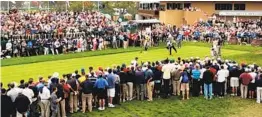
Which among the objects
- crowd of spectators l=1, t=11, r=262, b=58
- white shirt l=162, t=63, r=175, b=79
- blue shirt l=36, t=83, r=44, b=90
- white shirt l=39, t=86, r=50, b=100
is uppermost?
crowd of spectators l=1, t=11, r=262, b=58

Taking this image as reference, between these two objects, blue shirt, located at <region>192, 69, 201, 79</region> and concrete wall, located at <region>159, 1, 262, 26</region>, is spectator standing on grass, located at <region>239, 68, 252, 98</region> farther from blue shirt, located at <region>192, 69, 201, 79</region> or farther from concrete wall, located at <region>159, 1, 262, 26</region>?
concrete wall, located at <region>159, 1, 262, 26</region>

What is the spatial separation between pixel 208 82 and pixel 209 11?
1565 inches

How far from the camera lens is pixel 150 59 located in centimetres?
3222

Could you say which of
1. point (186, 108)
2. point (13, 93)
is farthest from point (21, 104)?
point (186, 108)

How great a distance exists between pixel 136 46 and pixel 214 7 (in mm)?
23766

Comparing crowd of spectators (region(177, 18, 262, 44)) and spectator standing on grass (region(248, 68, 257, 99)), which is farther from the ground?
crowd of spectators (region(177, 18, 262, 44))

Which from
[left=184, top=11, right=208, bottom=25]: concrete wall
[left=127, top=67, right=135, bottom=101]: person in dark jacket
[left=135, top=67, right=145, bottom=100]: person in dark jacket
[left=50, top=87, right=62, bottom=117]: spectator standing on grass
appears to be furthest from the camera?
[left=184, top=11, right=208, bottom=25]: concrete wall

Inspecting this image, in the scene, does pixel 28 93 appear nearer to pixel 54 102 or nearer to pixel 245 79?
pixel 54 102

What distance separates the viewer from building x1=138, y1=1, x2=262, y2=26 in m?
55.6

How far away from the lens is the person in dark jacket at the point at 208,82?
2194cm

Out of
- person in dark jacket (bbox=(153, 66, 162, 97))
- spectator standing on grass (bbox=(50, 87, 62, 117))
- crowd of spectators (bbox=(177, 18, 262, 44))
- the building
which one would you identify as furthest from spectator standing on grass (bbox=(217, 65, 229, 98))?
the building

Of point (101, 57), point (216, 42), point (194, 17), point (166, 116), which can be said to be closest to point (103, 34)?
point (101, 57)

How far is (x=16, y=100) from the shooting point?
1684cm

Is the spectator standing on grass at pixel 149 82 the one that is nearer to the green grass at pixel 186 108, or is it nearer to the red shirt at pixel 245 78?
the green grass at pixel 186 108
